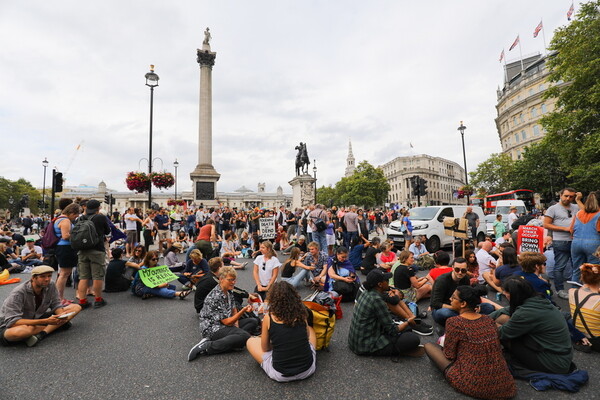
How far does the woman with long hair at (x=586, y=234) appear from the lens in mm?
5191

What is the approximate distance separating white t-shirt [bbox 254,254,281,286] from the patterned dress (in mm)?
3837

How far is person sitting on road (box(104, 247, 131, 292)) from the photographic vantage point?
22.8 feet

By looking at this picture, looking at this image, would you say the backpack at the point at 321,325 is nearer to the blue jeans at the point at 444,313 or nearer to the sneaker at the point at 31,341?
the blue jeans at the point at 444,313

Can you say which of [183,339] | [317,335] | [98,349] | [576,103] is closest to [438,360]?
[317,335]

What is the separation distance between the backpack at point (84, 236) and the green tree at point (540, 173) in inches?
1751

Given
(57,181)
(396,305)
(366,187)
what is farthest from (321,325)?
(366,187)

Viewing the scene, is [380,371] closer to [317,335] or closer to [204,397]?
[317,335]

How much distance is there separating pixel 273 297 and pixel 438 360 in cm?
193

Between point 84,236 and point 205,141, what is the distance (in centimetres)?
2307

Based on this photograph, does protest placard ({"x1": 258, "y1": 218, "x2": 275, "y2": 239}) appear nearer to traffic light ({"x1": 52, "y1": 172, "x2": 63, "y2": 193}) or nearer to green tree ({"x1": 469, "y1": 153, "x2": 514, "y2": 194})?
traffic light ({"x1": 52, "y1": 172, "x2": 63, "y2": 193})

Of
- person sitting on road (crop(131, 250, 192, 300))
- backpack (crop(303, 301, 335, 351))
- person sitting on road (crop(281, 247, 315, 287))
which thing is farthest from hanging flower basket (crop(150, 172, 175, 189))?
backpack (crop(303, 301, 335, 351))

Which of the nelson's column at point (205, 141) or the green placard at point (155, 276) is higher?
the nelson's column at point (205, 141)

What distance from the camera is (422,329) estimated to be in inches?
174

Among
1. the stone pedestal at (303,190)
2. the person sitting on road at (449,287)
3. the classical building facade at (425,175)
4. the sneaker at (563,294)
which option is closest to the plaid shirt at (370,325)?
the person sitting on road at (449,287)
